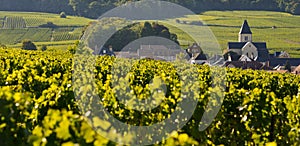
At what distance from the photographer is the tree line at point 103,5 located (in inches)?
4936

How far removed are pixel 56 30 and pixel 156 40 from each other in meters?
22.0

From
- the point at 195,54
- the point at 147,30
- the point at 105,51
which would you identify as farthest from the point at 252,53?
the point at 105,51

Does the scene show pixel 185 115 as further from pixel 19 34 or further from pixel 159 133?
pixel 19 34

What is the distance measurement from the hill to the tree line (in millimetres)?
14376

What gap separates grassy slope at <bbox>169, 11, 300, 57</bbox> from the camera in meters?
99.8

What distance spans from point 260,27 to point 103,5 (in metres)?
35.3

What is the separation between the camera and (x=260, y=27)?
4471 inches

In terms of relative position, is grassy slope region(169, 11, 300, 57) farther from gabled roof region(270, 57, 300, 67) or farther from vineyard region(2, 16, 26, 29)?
vineyard region(2, 16, 26, 29)

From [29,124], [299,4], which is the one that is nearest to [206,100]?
[29,124]

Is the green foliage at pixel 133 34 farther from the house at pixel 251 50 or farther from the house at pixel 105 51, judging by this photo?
the house at pixel 251 50

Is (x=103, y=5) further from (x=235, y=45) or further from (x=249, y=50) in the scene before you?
(x=249, y=50)

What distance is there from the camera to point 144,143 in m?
6.60

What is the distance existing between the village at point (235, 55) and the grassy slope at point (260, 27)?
4.70m

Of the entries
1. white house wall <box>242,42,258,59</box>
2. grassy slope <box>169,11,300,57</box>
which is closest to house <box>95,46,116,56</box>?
white house wall <box>242,42,258,59</box>
